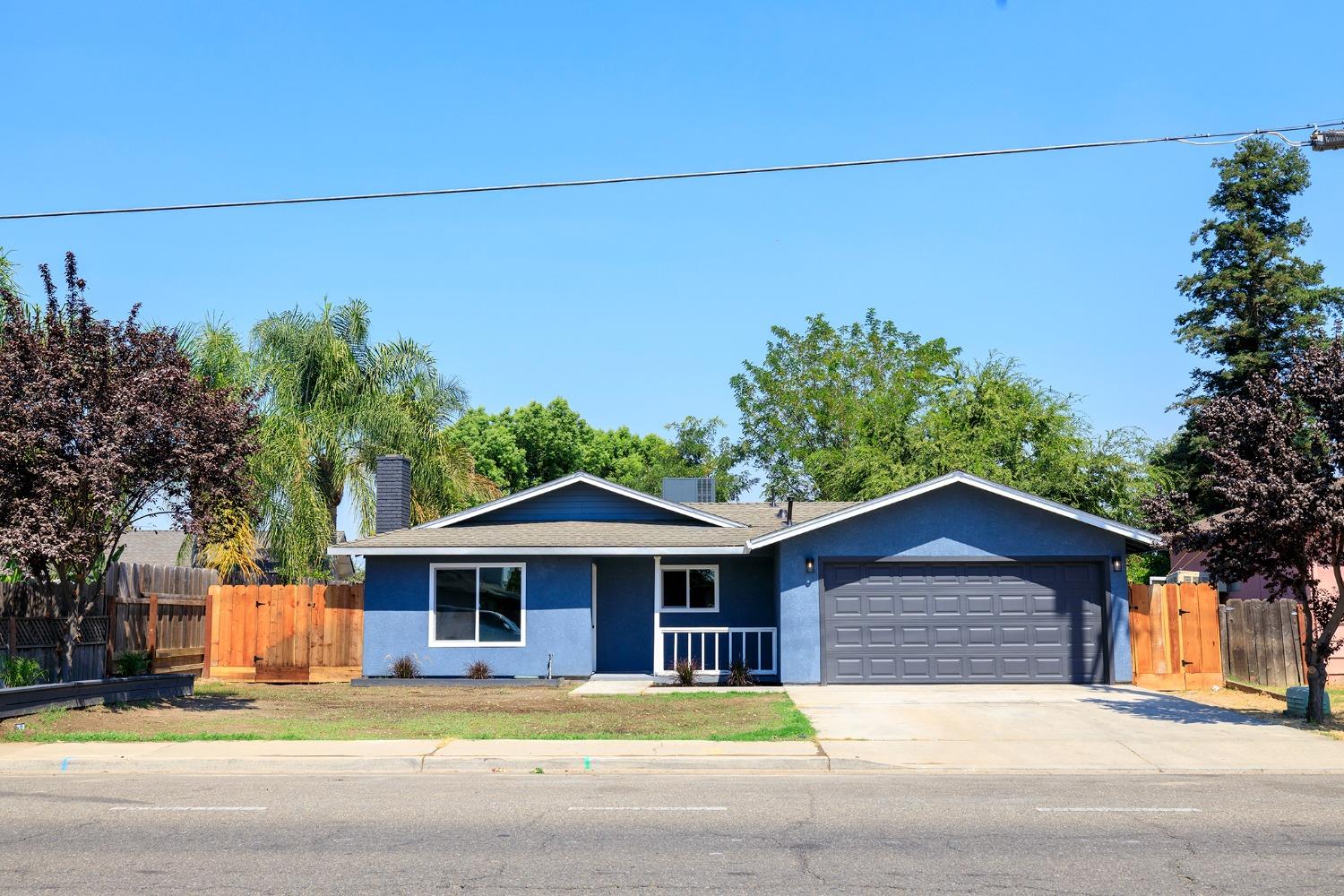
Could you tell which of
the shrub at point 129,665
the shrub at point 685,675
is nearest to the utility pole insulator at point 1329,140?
the shrub at point 685,675

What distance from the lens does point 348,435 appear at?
3275 cm

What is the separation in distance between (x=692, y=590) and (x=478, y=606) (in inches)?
164

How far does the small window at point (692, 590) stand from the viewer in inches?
930

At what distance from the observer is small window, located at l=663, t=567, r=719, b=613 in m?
23.6

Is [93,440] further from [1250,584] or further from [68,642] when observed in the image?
[1250,584]

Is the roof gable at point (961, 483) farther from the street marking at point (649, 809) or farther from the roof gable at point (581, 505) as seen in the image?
the street marking at point (649, 809)

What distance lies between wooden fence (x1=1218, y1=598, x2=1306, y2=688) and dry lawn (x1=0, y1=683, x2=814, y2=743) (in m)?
8.59

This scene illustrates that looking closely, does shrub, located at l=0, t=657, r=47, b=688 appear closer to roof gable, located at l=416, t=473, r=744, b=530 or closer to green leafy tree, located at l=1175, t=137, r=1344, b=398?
roof gable, located at l=416, t=473, r=744, b=530

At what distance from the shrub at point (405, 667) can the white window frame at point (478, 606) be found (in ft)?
1.42

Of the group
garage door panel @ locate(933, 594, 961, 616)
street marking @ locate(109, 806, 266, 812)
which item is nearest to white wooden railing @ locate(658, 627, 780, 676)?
garage door panel @ locate(933, 594, 961, 616)

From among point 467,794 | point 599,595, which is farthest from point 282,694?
point 467,794

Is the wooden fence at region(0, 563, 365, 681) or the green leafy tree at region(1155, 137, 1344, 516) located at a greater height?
the green leafy tree at region(1155, 137, 1344, 516)

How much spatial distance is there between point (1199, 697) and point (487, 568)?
12590 mm

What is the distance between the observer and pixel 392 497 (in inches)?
1000
